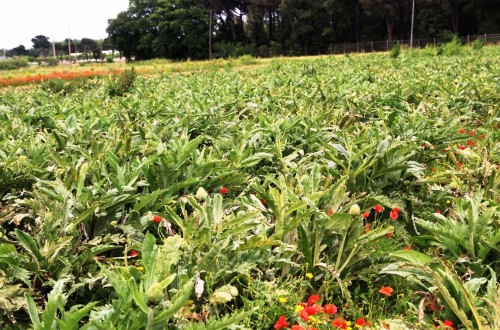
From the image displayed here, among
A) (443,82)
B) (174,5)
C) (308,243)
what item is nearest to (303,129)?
(308,243)

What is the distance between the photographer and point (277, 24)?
227 feet

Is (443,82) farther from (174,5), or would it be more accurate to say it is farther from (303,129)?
(174,5)

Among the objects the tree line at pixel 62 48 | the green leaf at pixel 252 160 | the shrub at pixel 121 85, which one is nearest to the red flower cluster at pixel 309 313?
the green leaf at pixel 252 160

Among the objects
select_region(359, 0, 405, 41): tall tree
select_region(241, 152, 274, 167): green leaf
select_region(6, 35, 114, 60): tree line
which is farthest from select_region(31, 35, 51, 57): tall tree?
select_region(241, 152, 274, 167): green leaf

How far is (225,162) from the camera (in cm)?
355

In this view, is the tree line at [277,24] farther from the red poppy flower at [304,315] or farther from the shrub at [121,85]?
the red poppy flower at [304,315]

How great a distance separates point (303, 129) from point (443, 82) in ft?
16.1

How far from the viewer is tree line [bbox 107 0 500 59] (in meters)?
53.3

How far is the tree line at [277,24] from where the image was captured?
53.3m

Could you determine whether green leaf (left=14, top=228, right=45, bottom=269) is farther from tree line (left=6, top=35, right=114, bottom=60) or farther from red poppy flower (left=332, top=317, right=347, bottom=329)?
tree line (left=6, top=35, right=114, bottom=60)

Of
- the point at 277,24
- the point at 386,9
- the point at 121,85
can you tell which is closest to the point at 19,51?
the point at 277,24

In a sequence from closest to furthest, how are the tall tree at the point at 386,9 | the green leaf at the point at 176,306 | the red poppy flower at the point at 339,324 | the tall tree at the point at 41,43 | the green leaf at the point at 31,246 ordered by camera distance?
the green leaf at the point at 176,306
the red poppy flower at the point at 339,324
the green leaf at the point at 31,246
the tall tree at the point at 386,9
the tall tree at the point at 41,43

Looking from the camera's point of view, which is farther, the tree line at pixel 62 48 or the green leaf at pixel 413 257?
the tree line at pixel 62 48

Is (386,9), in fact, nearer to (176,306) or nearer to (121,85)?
(121,85)
